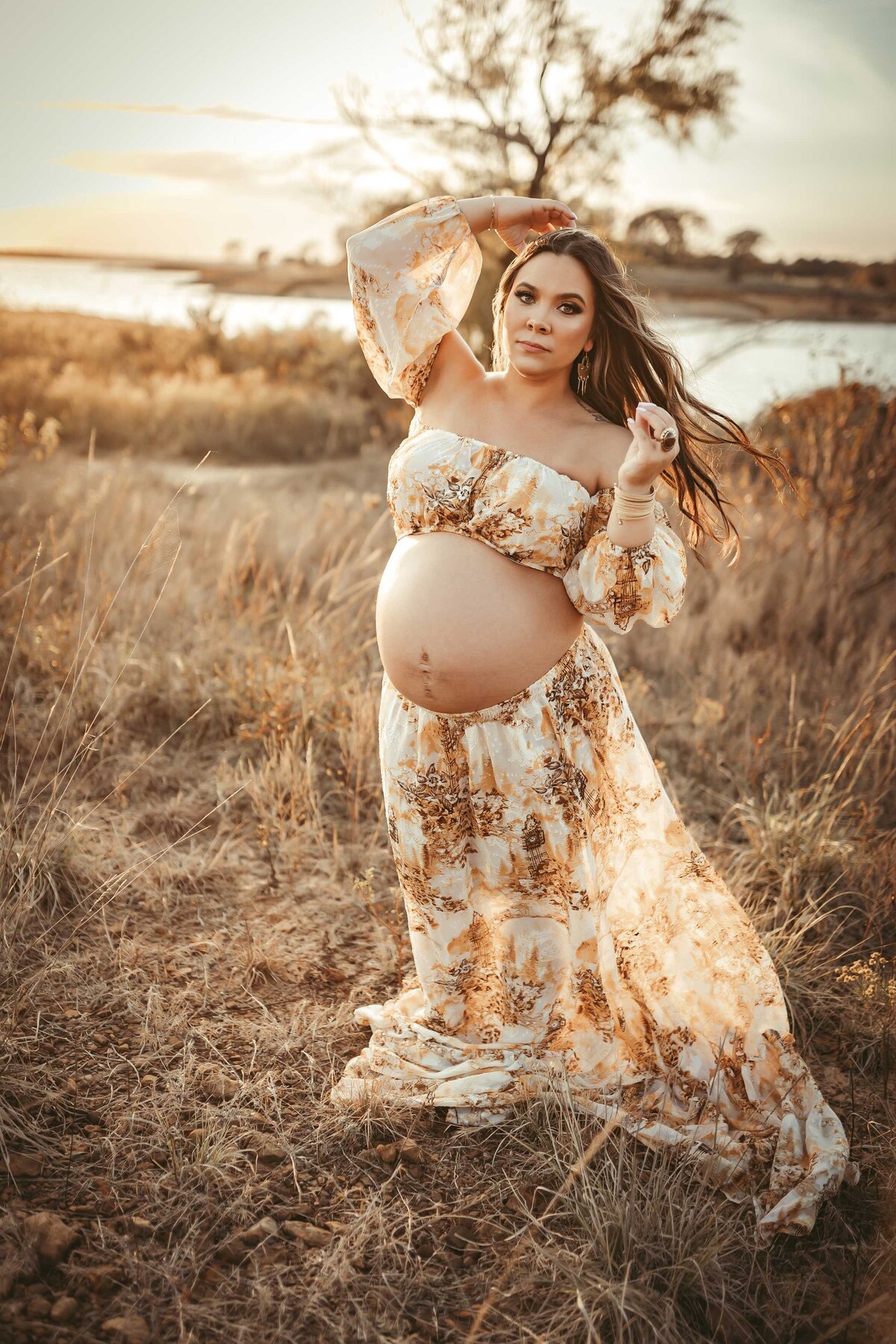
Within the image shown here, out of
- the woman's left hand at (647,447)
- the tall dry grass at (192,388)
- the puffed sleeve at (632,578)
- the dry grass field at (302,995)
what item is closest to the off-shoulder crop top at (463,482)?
the puffed sleeve at (632,578)

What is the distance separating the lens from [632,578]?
6.97 feet

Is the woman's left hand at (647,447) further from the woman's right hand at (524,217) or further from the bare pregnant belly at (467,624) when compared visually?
the woman's right hand at (524,217)

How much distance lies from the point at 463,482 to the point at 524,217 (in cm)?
84

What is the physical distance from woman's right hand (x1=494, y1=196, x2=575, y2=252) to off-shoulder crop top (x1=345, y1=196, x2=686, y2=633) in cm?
10

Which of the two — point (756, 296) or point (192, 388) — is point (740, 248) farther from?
point (192, 388)

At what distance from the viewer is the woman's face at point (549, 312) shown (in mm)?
2240

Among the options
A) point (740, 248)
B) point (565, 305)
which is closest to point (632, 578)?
point (565, 305)

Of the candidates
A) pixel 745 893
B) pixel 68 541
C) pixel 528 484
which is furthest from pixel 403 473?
pixel 68 541

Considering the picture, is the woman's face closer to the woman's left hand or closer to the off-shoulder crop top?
the off-shoulder crop top

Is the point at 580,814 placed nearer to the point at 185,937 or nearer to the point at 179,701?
the point at 185,937

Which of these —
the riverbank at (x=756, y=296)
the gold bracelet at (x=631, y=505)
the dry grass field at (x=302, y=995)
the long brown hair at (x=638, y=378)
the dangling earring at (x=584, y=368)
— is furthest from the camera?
the riverbank at (x=756, y=296)

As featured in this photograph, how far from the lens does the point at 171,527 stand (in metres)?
2.77

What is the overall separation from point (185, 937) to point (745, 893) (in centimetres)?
205

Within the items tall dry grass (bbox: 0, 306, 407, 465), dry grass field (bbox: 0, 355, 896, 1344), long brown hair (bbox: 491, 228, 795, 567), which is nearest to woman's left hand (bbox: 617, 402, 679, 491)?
long brown hair (bbox: 491, 228, 795, 567)
